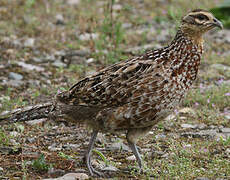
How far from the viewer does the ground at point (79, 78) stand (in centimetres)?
663

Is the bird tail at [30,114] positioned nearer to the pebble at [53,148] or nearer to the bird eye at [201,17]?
the pebble at [53,148]

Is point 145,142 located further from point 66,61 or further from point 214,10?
point 214,10

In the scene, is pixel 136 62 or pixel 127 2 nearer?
pixel 136 62

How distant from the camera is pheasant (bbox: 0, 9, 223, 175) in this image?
20.7 ft

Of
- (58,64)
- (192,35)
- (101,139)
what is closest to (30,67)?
(58,64)

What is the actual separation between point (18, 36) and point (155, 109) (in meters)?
7.07

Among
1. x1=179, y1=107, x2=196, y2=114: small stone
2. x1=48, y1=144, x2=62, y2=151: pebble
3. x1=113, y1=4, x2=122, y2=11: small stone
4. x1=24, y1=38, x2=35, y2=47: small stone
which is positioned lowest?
x1=179, y1=107, x2=196, y2=114: small stone

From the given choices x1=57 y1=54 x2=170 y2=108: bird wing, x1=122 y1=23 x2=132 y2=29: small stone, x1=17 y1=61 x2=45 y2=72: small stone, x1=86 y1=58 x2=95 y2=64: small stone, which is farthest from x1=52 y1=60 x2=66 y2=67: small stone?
x1=57 y1=54 x2=170 y2=108: bird wing

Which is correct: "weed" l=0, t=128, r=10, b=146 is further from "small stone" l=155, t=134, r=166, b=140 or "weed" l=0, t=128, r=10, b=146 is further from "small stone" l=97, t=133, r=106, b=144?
"small stone" l=155, t=134, r=166, b=140

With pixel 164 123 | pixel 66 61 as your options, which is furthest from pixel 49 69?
→ pixel 164 123

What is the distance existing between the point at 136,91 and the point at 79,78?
13.1 ft

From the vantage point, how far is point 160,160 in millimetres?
Answer: 6770

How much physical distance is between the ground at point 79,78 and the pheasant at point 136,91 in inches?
22.2

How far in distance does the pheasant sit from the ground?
0.56m
